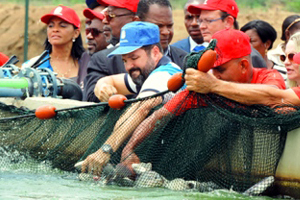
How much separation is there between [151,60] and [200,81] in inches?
52.1

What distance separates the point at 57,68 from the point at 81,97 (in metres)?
1.01

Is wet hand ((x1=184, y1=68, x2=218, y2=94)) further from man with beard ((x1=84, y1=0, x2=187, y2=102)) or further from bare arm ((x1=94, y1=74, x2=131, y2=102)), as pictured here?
man with beard ((x1=84, y1=0, x2=187, y2=102))

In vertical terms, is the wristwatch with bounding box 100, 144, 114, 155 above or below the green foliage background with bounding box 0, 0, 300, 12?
above

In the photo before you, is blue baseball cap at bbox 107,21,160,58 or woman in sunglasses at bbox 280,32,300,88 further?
blue baseball cap at bbox 107,21,160,58

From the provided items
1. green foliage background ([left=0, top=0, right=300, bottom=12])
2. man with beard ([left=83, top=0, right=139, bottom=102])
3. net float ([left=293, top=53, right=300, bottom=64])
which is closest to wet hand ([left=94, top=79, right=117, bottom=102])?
man with beard ([left=83, top=0, right=139, bottom=102])

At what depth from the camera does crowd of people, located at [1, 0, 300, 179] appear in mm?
4742

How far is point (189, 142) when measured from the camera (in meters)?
5.00

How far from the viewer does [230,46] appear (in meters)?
4.98

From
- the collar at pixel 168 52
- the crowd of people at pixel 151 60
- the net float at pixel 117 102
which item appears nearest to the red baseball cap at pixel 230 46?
the crowd of people at pixel 151 60

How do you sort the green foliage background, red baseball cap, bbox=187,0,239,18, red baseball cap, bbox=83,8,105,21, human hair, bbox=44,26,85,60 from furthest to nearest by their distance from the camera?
the green foliage background < human hair, bbox=44,26,85,60 < red baseball cap, bbox=83,8,105,21 < red baseball cap, bbox=187,0,239,18

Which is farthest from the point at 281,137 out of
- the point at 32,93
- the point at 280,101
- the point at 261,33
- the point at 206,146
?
the point at 261,33

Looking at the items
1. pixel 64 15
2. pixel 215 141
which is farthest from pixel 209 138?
pixel 64 15

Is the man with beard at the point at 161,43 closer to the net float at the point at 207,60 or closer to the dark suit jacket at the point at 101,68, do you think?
the dark suit jacket at the point at 101,68

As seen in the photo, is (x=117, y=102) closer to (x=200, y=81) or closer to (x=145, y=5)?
(x=200, y=81)
